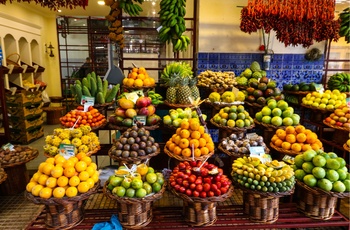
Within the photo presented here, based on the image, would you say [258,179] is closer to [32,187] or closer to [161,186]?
[161,186]

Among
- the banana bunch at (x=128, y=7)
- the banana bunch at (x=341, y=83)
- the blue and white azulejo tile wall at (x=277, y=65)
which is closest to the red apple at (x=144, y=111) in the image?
the banana bunch at (x=128, y=7)

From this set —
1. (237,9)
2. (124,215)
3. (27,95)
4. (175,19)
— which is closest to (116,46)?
(175,19)

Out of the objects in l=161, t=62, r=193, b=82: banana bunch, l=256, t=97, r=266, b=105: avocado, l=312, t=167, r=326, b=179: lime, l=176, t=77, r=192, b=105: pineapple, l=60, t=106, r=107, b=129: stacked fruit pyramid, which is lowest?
l=312, t=167, r=326, b=179: lime

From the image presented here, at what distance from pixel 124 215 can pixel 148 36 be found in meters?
5.73

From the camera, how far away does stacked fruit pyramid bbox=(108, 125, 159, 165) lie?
7.16 feet

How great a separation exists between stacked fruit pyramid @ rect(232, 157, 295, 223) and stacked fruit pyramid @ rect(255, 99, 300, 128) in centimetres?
92

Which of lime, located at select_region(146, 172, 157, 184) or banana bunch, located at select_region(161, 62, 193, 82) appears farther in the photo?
banana bunch, located at select_region(161, 62, 193, 82)

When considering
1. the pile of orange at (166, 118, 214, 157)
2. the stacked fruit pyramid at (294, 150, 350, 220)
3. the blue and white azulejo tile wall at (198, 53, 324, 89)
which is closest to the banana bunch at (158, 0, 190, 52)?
the blue and white azulejo tile wall at (198, 53, 324, 89)

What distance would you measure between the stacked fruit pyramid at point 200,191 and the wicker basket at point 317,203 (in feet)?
1.86

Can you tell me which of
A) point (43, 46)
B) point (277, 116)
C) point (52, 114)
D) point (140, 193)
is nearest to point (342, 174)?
point (277, 116)

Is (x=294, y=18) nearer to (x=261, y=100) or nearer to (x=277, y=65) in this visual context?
(x=261, y=100)

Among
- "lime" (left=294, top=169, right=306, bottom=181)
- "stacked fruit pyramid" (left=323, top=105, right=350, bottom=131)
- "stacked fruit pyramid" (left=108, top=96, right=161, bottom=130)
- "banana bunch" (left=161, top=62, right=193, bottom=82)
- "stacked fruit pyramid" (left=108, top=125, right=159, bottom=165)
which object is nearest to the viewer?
"lime" (left=294, top=169, right=306, bottom=181)

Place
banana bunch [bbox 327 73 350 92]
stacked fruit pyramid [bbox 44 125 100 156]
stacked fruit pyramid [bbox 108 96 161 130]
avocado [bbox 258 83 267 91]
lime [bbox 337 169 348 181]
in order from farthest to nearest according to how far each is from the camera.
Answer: banana bunch [bbox 327 73 350 92] < avocado [bbox 258 83 267 91] < stacked fruit pyramid [bbox 108 96 161 130] < stacked fruit pyramid [bbox 44 125 100 156] < lime [bbox 337 169 348 181]

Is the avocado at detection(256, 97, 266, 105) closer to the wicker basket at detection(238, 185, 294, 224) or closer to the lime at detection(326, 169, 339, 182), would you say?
the lime at detection(326, 169, 339, 182)
